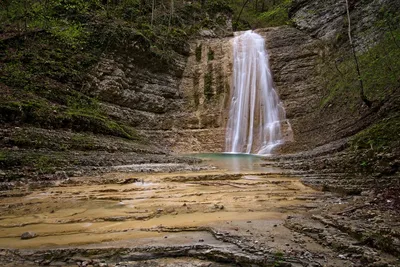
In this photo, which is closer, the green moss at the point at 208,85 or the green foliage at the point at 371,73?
the green foliage at the point at 371,73

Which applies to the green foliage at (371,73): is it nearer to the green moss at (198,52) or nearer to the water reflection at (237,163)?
the water reflection at (237,163)

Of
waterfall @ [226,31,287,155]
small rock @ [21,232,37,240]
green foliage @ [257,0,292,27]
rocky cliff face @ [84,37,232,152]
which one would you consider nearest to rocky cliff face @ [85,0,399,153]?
rocky cliff face @ [84,37,232,152]

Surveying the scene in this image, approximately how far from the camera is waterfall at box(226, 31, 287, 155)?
18.4m

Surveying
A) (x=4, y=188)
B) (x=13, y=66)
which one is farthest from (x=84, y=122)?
(x=4, y=188)

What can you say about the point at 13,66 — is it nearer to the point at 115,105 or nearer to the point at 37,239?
the point at 115,105

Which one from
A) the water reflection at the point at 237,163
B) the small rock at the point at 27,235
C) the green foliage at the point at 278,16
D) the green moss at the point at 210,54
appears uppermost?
the green foliage at the point at 278,16

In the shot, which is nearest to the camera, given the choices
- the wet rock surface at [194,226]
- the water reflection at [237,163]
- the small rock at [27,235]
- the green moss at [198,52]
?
the wet rock surface at [194,226]

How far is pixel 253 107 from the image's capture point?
67.2 ft

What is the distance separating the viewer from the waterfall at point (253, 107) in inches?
725

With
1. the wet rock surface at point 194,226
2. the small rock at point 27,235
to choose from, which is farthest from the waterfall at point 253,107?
the small rock at point 27,235

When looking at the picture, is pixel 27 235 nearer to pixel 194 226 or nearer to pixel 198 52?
pixel 194 226

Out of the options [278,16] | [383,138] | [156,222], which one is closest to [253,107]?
[383,138]

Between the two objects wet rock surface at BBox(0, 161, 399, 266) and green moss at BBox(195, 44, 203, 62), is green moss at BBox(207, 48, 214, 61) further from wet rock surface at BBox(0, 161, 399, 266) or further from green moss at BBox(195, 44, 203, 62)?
wet rock surface at BBox(0, 161, 399, 266)

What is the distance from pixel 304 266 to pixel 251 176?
492cm
